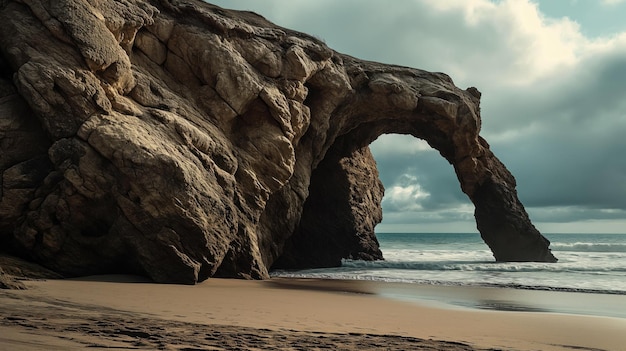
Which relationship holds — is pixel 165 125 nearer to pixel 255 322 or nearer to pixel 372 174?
pixel 255 322

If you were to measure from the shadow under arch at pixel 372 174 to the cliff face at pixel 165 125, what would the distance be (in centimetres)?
21

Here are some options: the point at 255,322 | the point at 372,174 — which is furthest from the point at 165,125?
the point at 372,174

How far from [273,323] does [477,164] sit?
71.2 feet

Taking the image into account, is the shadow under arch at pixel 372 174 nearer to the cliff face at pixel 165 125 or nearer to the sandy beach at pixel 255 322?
the cliff face at pixel 165 125

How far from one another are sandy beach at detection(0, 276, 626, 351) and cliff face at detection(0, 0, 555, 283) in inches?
60.9

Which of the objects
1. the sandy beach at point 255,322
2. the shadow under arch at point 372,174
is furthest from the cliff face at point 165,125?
the sandy beach at point 255,322

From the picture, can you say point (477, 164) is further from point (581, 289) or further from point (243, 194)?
point (243, 194)

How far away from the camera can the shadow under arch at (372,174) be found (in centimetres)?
2264

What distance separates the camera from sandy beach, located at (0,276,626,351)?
5.44m

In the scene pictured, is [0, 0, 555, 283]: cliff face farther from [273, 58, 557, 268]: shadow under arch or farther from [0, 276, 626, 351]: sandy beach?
[0, 276, 626, 351]: sandy beach

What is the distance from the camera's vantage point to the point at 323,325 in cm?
743

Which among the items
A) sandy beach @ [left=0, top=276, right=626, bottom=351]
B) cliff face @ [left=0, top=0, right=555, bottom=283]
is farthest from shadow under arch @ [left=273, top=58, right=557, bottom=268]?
sandy beach @ [left=0, top=276, right=626, bottom=351]

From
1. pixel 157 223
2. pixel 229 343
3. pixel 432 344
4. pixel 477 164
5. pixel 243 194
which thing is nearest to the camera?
pixel 229 343

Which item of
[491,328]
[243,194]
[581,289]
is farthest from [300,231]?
[491,328]
